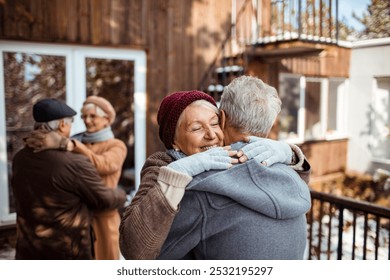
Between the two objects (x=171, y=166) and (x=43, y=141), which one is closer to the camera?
(x=171, y=166)

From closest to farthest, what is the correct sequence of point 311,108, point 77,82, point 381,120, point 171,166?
point 171,166 < point 381,120 < point 77,82 < point 311,108

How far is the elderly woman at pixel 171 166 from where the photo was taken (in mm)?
825

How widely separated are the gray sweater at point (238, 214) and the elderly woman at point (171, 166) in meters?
0.04

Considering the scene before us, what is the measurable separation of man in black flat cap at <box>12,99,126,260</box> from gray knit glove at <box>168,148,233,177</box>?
966mm

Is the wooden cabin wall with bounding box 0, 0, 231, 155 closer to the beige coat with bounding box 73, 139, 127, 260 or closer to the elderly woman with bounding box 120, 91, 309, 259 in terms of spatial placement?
the beige coat with bounding box 73, 139, 127, 260

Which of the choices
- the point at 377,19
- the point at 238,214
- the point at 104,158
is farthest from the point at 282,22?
the point at 238,214

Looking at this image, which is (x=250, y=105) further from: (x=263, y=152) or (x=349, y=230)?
(x=349, y=230)

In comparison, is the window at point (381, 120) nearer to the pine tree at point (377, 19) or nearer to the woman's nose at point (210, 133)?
the pine tree at point (377, 19)

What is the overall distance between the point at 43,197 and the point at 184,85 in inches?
114

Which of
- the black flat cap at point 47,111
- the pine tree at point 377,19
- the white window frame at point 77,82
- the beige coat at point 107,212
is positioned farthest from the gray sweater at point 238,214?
the white window frame at point 77,82

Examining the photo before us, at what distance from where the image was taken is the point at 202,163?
0.86 meters

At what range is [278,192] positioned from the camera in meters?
0.92

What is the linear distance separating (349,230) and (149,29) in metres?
2.92

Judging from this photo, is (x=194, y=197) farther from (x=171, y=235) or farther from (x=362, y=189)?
(x=362, y=189)
